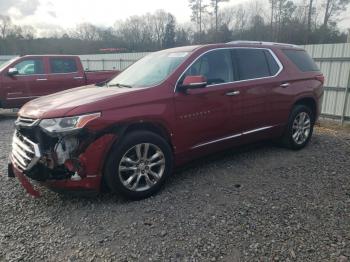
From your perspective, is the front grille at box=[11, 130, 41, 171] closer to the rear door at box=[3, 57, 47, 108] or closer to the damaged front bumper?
the damaged front bumper

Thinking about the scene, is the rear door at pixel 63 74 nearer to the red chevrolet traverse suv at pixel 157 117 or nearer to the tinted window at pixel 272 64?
the red chevrolet traverse suv at pixel 157 117

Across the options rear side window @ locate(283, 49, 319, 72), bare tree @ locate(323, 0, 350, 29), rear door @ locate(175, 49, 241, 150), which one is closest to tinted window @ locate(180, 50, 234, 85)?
rear door @ locate(175, 49, 241, 150)

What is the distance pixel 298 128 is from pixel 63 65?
25.4 ft

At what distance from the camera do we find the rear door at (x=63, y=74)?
9.73m

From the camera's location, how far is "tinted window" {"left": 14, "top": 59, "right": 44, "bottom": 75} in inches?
366

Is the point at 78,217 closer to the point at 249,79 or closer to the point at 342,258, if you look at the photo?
the point at 342,258

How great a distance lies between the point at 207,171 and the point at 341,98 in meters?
6.56

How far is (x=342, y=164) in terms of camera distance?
4.75 m

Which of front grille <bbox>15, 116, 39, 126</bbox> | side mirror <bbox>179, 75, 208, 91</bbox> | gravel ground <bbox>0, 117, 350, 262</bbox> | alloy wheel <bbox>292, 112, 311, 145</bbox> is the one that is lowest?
gravel ground <bbox>0, 117, 350, 262</bbox>

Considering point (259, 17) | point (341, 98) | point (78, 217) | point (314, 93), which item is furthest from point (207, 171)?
point (259, 17)

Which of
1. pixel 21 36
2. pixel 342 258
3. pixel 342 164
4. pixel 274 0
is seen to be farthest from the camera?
pixel 21 36

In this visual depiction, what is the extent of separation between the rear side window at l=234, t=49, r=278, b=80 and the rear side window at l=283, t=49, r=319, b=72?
1.89 feet

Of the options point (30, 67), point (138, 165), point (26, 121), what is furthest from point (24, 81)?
point (138, 165)

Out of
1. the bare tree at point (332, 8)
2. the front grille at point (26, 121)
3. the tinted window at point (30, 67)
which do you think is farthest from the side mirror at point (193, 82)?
the bare tree at point (332, 8)
